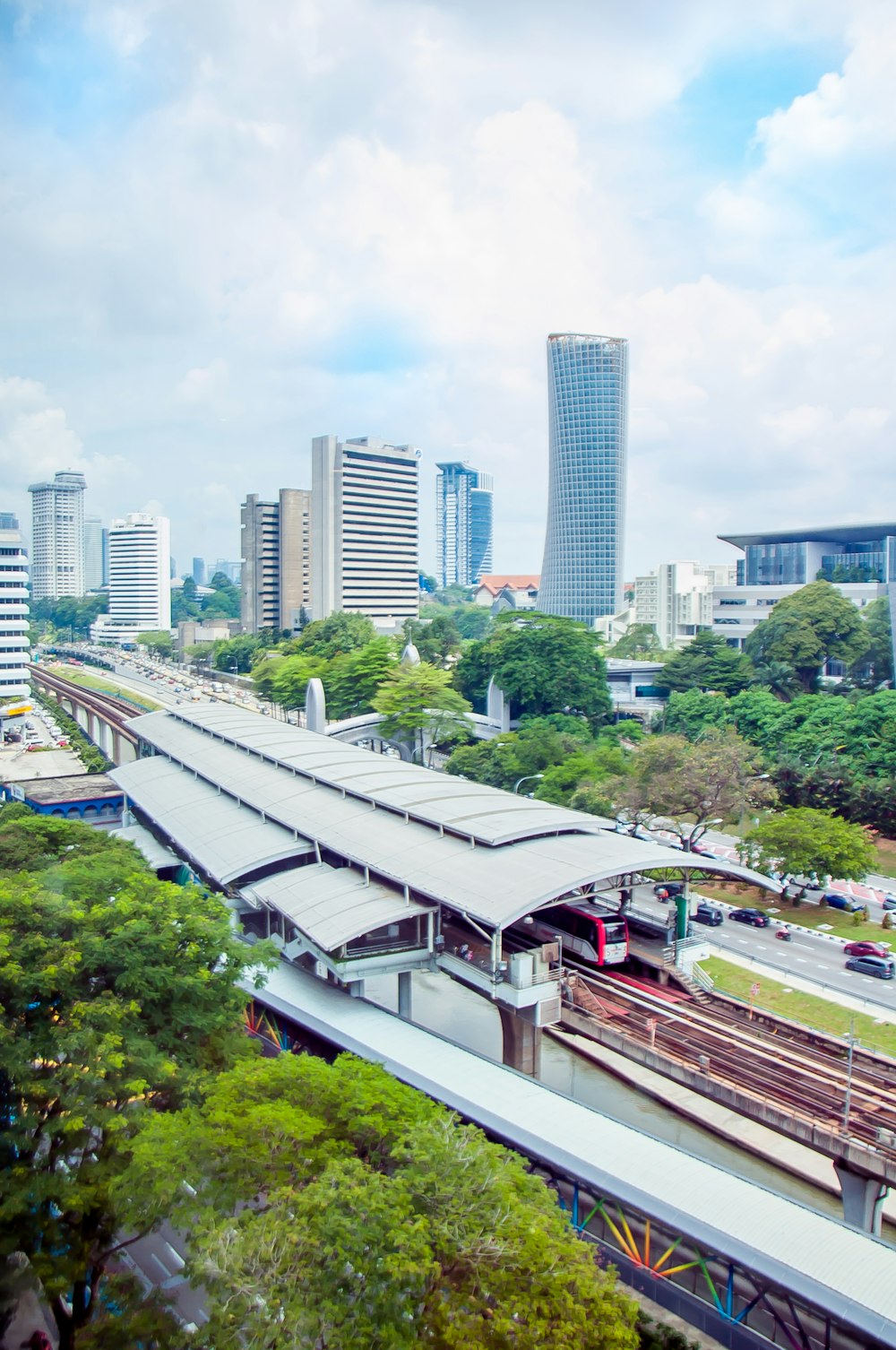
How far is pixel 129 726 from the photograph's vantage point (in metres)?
43.1

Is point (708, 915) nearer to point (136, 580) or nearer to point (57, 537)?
point (136, 580)

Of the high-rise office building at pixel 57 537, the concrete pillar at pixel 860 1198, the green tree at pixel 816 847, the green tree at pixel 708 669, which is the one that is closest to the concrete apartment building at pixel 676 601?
the green tree at pixel 708 669

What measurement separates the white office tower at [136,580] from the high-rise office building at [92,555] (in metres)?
16.2

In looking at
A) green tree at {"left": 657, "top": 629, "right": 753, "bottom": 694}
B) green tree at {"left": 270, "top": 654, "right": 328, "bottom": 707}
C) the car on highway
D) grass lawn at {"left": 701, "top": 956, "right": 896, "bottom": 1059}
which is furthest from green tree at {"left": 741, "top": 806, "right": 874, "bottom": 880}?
green tree at {"left": 270, "top": 654, "right": 328, "bottom": 707}

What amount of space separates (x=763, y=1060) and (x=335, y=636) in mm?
64430

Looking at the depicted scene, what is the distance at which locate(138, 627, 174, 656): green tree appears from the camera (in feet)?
407

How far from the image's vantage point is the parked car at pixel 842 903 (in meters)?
30.8

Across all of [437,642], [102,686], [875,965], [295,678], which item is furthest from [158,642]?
[875,965]

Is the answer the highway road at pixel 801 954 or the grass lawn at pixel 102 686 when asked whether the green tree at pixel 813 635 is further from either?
the grass lawn at pixel 102 686

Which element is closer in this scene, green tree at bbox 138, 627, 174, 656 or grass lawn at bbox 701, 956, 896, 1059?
grass lawn at bbox 701, 956, 896, 1059

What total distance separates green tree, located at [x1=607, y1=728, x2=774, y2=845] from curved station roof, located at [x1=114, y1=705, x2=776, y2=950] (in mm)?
2740

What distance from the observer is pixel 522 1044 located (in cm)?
1848

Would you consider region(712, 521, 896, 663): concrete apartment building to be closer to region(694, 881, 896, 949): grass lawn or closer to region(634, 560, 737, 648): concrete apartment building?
region(634, 560, 737, 648): concrete apartment building

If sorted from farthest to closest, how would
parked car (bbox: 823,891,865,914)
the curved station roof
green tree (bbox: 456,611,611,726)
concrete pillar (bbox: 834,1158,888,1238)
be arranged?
1. green tree (bbox: 456,611,611,726)
2. parked car (bbox: 823,891,865,914)
3. the curved station roof
4. concrete pillar (bbox: 834,1158,888,1238)
